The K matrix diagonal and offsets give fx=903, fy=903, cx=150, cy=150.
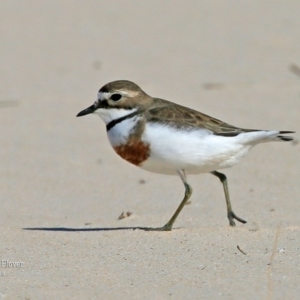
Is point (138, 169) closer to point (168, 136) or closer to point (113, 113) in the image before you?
point (113, 113)

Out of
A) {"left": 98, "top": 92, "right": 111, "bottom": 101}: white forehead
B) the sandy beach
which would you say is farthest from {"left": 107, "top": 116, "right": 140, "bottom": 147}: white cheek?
→ the sandy beach

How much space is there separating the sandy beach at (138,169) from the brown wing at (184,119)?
A: 27.8 inches

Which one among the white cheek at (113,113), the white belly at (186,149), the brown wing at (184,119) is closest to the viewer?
the white belly at (186,149)

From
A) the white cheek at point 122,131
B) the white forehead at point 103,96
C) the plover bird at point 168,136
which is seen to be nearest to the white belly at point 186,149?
the plover bird at point 168,136

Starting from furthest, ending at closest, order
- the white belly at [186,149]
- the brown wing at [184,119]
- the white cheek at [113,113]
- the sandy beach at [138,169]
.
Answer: the white cheek at [113,113] < the brown wing at [184,119] < the white belly at [186,149] < the sandy beach at [138,169]

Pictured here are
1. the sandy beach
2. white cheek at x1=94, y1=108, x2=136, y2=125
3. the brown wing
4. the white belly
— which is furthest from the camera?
white cheek at x1=94, y1=108, x2=136, y2=125

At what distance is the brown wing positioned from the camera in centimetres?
634

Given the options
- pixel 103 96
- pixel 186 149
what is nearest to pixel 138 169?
pixel 103 96

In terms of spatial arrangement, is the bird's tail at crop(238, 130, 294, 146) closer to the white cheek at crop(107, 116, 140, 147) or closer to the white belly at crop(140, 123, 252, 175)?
the white belly at crop(140, 123, 252, 175)

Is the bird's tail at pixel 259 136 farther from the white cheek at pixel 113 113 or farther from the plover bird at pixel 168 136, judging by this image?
the white cheek at pixel 113 113

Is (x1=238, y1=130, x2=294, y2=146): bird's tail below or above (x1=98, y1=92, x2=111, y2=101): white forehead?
below

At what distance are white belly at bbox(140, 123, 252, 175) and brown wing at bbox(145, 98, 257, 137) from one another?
5 centimetres

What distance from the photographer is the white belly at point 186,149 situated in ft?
20.4

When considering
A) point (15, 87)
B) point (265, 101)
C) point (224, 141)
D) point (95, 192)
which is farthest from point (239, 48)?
point (224, 141)
